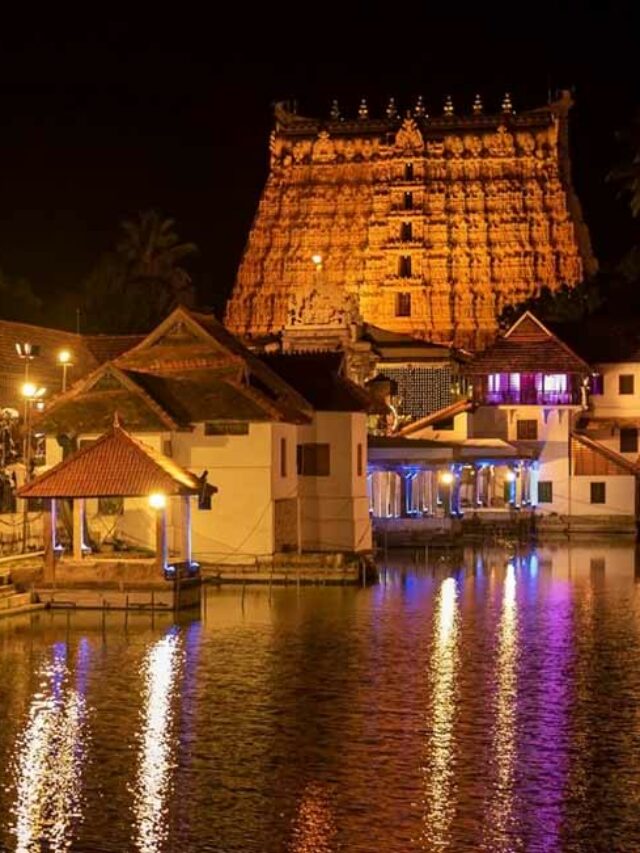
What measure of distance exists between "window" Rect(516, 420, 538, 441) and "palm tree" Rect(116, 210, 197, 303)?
31.4m

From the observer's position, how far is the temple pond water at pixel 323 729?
73.6 ft

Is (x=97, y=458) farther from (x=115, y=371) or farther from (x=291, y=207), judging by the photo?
(x=291, y=207)

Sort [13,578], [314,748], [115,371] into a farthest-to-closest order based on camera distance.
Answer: [115,371]
[13,578]
[314,748]

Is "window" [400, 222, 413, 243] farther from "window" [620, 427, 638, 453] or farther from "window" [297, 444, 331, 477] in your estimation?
"window" [297, 444, 331, 477]

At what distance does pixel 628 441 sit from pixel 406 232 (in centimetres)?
3413

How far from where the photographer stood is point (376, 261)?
11525cm

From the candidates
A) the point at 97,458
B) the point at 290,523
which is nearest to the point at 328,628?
the point at 97,458

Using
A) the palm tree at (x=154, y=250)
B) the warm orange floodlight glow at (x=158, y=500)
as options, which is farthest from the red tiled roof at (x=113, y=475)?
the palm tree at (x=154, y=250)

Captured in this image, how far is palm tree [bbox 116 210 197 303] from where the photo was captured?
109375 millimetres

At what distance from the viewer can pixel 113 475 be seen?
44250 millimetres

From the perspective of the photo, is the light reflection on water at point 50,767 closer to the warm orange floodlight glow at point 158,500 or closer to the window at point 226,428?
the warm orange floodlight glow at point 158,500

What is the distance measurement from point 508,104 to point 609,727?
303 ft

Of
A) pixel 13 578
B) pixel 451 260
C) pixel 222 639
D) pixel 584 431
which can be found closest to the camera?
pixel 222 639

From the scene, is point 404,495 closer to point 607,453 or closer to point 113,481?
point 607,453
